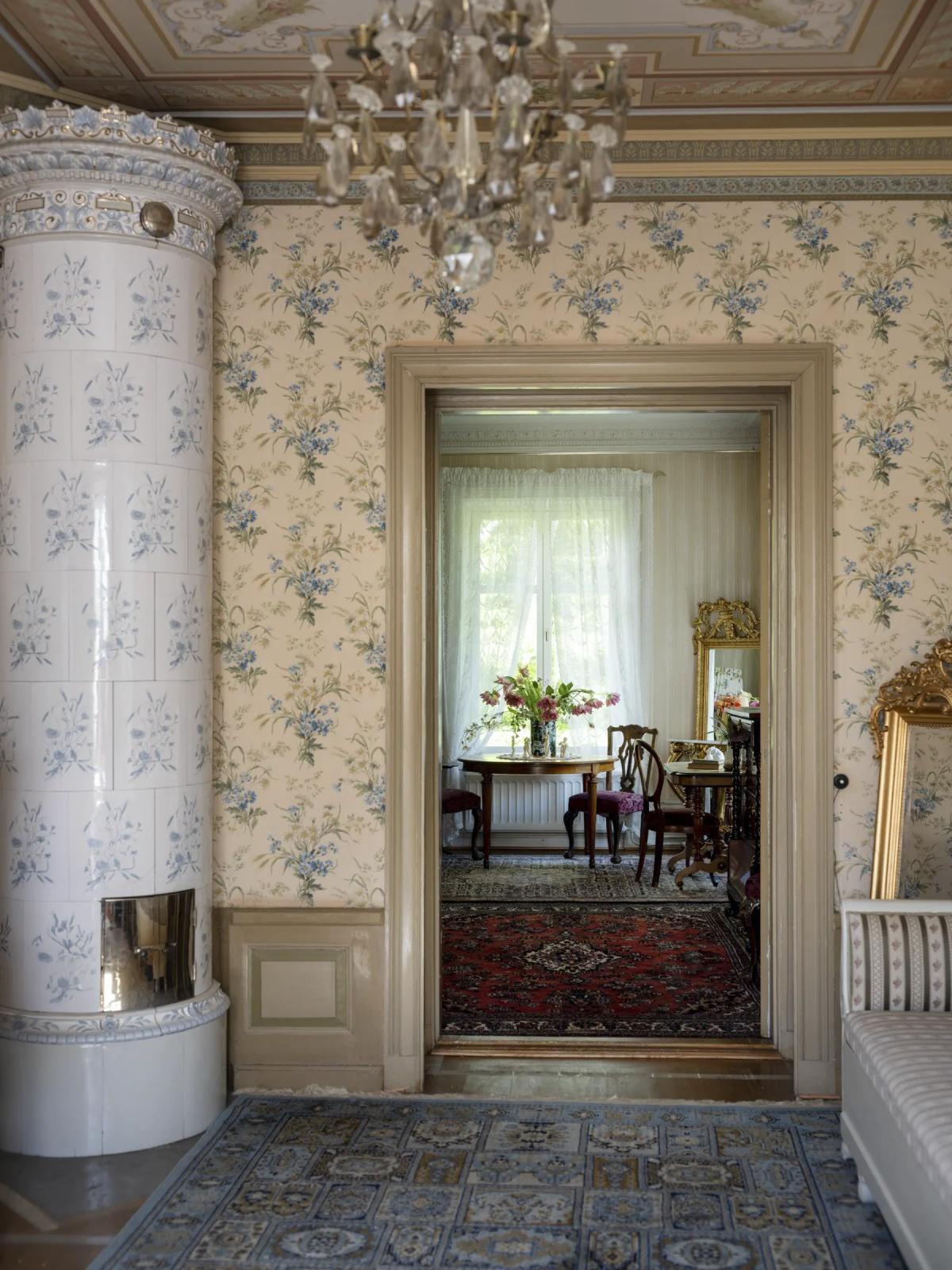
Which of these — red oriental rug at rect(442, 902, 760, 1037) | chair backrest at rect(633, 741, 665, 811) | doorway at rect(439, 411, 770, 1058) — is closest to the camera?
red oriental rug at rect(442, 902, 760, 1037)

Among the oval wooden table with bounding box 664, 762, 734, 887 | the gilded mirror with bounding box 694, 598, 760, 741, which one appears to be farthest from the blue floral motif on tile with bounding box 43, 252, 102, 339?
the gilded mirror with bounding box 694, 598, 760, 741

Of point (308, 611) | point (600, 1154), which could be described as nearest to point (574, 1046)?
point (600, 1154)

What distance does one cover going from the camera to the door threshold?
4.11 metres

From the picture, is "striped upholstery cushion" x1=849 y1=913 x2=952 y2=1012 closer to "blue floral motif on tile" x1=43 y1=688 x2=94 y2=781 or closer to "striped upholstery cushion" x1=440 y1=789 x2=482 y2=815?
"blue floral motif on tile" x1=43 y1=688 x2=94 y2=781

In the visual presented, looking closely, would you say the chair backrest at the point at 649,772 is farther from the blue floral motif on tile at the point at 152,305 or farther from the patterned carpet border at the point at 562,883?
the blue floral motif on tile at the point at 152,305

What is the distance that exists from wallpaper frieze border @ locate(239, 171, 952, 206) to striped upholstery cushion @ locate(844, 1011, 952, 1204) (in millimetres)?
2538

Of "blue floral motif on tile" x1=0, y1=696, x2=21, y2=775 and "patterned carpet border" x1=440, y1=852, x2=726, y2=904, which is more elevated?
"blue floral motif on tile" x1=0, y1=696, x2=21, y2=775

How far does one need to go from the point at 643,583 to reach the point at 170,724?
538 centimetres

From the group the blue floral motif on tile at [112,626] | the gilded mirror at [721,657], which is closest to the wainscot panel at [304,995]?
the blue floral motif on tile at [112,626]

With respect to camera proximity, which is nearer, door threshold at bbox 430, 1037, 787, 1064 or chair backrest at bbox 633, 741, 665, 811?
door threshold at bbox 430, 1037, 787, 1064

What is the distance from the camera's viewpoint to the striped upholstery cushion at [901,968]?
3.13 meters

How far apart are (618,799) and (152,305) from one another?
5.05 m

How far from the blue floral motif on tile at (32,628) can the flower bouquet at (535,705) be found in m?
4.86

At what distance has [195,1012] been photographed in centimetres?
355
